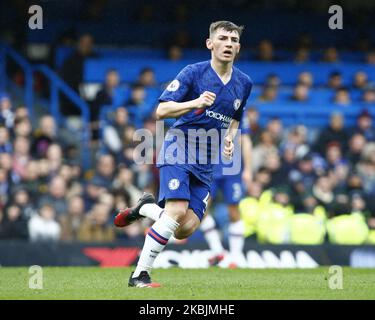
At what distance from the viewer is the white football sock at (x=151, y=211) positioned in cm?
998

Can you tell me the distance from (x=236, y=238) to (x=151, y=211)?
11.8 feet

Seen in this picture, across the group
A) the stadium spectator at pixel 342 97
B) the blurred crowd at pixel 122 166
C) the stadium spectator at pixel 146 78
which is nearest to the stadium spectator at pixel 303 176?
the blurred crowd at pixel 122 166

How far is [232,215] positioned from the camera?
13484 mm

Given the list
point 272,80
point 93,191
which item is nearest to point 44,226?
point 93,191

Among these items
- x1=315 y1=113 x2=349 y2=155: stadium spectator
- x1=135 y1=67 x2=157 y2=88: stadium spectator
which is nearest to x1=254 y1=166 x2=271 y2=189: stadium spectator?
x1=315 y1=113 x2=349 y2=155: stadium spectator

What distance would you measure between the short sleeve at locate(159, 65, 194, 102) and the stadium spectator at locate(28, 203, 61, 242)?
559cm

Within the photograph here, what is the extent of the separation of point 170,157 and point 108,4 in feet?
36.5

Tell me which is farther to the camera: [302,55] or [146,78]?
[302,55]

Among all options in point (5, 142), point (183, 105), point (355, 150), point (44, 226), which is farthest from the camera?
point (355, 150)

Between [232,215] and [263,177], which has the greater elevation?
[263,177]

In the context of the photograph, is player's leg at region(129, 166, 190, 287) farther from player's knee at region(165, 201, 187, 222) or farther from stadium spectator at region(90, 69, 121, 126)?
stadium spectator at region(90, 69, 121, 126)

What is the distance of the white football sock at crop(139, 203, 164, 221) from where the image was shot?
9.98 metres

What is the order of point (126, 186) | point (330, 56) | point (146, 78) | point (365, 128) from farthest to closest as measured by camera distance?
point (330, 56)
point (146, 78)
point (365, 128)
point (126, 186)

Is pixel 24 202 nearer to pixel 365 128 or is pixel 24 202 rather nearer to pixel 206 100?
pixel 365 128
